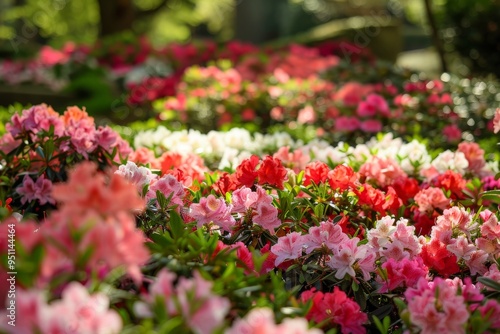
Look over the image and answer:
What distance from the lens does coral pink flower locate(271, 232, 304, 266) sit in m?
1.96

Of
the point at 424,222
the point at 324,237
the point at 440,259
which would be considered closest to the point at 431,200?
the point at 424,222

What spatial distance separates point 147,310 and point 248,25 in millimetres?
15059

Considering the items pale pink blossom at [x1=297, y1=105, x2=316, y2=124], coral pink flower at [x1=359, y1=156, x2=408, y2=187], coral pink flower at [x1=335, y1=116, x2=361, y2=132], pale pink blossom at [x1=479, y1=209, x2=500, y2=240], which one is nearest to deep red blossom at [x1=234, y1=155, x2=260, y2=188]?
coral pink flower at [x1=359, y1=156, x2=408, y2=187]

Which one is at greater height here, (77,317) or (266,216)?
(77,317)

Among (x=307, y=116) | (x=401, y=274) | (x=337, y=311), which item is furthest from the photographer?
(x=307, y=116)

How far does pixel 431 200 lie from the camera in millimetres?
2666

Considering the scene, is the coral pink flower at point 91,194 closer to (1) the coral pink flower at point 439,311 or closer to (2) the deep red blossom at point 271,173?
(1) the coral pink flower at point 439,311

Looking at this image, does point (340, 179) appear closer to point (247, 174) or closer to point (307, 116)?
point (247, 174)

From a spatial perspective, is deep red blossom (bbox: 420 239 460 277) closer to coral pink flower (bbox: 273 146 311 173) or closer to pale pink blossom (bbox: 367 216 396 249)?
pale pink blossom (bbox: 367 216 396 249)

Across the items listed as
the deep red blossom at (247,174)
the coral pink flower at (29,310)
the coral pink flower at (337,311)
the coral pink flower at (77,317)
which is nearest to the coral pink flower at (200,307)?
the coral pink flower at (77,317)

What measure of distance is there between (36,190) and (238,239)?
2.98ft

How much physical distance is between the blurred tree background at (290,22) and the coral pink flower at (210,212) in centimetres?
630

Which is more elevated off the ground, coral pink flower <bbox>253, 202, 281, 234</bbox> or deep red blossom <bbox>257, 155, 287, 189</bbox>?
deep red blossom <bbox>257, 155, 287, 189</bbox>

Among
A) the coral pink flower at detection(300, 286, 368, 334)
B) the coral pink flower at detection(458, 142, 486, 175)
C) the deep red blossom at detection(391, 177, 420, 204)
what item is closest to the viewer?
the coral pink flower at detection(300, 286, 368, 334)
